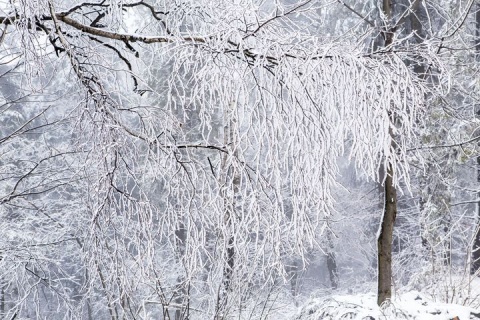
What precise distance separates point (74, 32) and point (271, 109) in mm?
1252

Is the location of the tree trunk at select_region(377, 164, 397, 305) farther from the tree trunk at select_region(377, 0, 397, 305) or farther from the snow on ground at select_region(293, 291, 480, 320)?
the snow on ground at select_region(293, 291, 480, 320)

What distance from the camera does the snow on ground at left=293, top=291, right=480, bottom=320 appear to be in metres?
4.58

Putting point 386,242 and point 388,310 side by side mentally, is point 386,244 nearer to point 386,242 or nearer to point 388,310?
point 386,242

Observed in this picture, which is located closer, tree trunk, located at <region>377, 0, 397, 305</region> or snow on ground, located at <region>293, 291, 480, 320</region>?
snow on ground, located at <region>293, 291, 480, 320</region>

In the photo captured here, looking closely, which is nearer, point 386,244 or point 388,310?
point 388,310

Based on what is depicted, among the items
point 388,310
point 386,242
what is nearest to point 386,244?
point 386,242

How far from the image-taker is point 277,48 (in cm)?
184

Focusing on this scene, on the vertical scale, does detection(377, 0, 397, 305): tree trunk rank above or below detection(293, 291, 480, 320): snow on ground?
above

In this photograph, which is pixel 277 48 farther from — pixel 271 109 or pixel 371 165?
pixel 371 165

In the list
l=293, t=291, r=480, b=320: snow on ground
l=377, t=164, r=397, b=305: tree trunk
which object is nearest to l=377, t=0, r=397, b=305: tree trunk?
l=377, t=164, r=397, b=305: tree trunk

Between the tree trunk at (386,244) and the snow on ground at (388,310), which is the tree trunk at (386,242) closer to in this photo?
the tree trunk at (386,244)

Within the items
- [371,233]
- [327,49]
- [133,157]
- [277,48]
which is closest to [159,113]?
[133,157]

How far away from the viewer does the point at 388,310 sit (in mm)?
4824

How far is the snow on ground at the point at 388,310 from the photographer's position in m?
4.58
